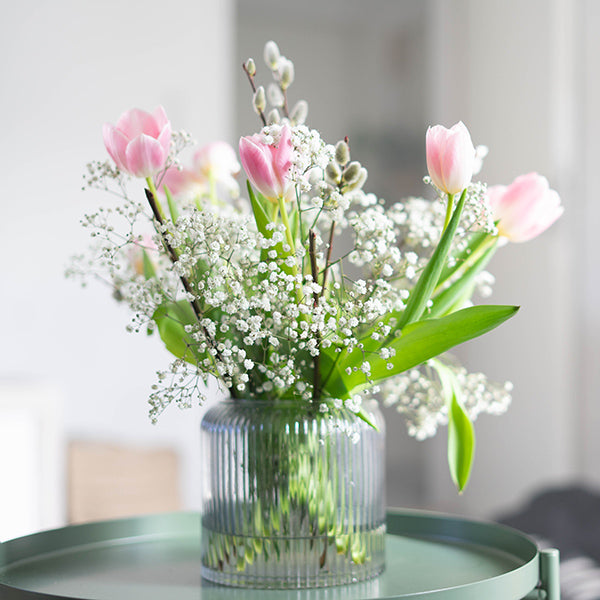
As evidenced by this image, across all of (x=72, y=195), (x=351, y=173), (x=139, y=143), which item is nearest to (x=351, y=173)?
(x=351, y=173)

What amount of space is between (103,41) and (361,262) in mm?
2435

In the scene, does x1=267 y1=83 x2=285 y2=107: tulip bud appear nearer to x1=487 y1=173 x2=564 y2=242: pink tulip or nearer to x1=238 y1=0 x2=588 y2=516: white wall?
x1=487 y1=173 x2=564 y2=242: pink tulip

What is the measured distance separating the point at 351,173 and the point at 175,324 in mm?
248

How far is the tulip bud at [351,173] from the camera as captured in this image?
0.84 m

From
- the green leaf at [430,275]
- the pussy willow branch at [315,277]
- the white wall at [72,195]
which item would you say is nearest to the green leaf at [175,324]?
the pussy willow branch at [315,277]

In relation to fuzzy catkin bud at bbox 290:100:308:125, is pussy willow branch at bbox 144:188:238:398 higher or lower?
lower

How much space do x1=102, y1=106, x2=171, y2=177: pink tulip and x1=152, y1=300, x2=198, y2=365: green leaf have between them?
15 centimetres

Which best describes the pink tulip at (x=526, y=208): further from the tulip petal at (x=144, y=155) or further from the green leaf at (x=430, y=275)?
the tulip petal at (x=144, y=155)

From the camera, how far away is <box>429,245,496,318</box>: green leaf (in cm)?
92

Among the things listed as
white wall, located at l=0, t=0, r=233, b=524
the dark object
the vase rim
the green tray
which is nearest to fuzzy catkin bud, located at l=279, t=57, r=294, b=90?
the vase rim

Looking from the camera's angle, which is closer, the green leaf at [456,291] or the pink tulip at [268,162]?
the pink tulip at [268,162]

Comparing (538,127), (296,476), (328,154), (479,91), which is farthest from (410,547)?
(479,91)

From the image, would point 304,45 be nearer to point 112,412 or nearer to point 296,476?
point 112,412

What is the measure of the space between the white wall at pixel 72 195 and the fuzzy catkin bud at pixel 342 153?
2.21 metres
